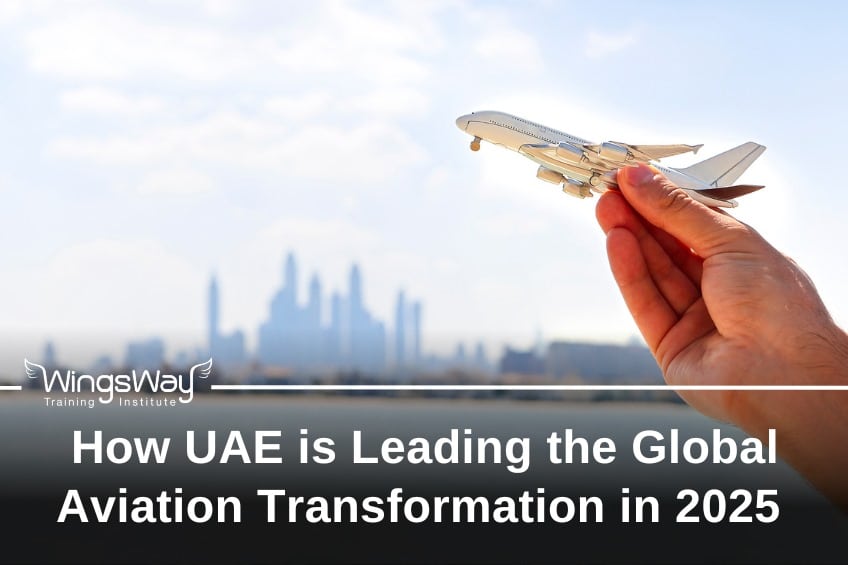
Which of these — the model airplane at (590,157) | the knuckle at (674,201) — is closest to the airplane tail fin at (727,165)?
the model airplane at (590,157)

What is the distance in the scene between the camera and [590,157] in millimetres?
17344

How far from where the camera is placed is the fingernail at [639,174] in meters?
6.21

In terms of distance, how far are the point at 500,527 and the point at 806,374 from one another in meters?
111

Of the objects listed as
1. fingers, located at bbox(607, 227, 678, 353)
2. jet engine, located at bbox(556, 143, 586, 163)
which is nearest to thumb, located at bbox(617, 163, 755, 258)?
fingers, located at bbox(607, 227, 678, 353)

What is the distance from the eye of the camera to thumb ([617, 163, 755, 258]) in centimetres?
552

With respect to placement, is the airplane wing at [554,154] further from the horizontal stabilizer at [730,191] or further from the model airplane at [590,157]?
the horizontal stabilizer at [730,191]

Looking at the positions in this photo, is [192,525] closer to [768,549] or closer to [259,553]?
[259,553]

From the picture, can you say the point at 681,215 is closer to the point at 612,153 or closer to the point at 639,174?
the point at 639,174

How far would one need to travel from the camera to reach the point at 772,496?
9641 millimetres

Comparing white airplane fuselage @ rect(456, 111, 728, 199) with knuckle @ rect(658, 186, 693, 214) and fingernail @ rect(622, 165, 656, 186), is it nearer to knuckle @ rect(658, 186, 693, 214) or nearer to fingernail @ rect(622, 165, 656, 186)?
fingernail @ rect(622, 165, 656, 186)

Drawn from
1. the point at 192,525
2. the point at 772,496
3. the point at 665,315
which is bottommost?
the point at 772,496

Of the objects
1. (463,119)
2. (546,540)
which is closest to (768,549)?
(546,540)

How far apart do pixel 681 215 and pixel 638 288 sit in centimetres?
64

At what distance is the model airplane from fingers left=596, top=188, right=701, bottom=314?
12.9ft
